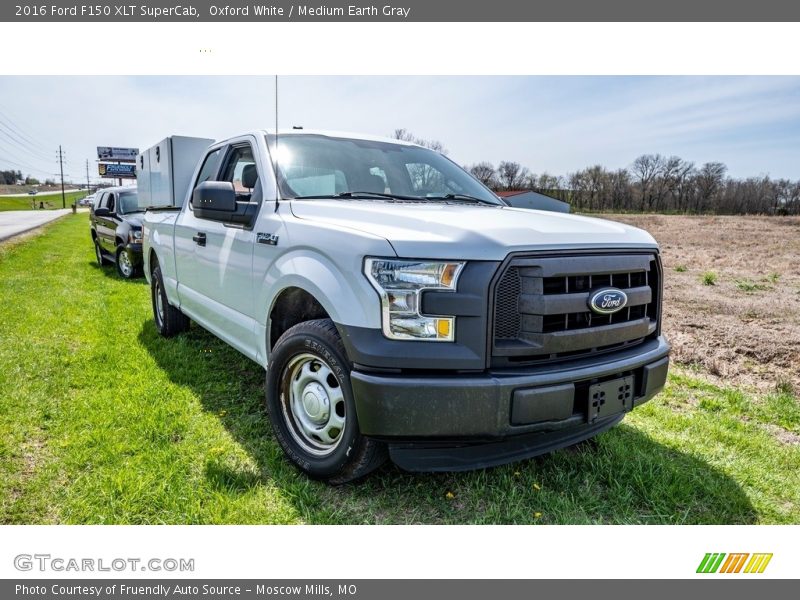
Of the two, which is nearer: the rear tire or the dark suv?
the rear tire

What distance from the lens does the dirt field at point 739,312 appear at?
16.0 ft

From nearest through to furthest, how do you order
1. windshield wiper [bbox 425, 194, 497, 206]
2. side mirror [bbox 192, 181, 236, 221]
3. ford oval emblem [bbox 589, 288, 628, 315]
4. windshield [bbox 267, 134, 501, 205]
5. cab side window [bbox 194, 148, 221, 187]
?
ford oval emblem [bbox 589, 288, 628, 315], side mirror [bbox 192, 181, 236, 221], windshield [bbox 267, 134, 501, 205], windshield wiper [bbox 425, 194, 497, 206], cab side window [bbox 194, 148, 221, 187]

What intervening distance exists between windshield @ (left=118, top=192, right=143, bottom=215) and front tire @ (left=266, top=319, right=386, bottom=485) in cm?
974

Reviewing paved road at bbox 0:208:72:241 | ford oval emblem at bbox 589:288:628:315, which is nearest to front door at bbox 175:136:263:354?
ford oval emblem at bbox 589:288:628:315

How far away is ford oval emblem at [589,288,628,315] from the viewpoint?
97.8 inches

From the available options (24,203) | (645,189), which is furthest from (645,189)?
(24,203)

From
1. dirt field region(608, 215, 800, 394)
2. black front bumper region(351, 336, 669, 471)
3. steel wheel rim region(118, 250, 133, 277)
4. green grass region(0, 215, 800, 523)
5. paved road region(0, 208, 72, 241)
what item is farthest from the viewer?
paved road region(0, 208, 72, 241)

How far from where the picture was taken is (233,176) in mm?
4223

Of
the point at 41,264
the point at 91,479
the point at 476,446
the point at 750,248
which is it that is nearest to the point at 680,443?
the point at 476,446

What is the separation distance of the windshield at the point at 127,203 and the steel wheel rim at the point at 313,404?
9.76 m

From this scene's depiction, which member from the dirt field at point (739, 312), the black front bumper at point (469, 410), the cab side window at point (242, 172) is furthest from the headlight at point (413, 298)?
the dirt field at point (739, 312)

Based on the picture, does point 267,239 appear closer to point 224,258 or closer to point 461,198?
point 224,258

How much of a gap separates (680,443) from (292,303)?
8.68 feet

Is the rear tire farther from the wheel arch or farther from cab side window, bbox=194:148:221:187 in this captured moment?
the wheel arch
